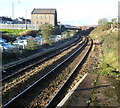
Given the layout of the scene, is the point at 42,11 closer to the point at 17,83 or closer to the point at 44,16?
the point at 44,16

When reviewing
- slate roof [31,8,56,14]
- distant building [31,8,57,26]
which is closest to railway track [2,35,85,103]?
distant building [31,8,57,26]

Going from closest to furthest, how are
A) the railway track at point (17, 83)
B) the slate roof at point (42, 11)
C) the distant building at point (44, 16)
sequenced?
the railway track at point (17, 83), the distant building at point (44, 16), the slate roof at point (42, 11)

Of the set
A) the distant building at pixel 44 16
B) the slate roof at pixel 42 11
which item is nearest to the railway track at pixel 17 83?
the distant building at pixel 44 16

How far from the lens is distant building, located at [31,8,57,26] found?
258ft

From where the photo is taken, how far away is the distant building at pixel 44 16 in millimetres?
78688

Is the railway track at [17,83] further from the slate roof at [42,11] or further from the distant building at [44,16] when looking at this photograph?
the slate roof at [42,11]

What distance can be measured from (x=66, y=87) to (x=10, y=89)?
2860 mm

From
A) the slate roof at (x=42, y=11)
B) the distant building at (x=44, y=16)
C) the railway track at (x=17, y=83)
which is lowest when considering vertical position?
the railway track at (x=17, y=83)

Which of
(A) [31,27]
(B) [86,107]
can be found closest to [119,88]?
(B) [86,107]

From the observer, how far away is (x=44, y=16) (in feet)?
263

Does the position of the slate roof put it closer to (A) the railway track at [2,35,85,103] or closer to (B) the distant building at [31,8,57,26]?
(B) the distant building at [31,8,57,26]

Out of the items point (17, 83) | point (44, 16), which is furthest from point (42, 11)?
point (17, 83)

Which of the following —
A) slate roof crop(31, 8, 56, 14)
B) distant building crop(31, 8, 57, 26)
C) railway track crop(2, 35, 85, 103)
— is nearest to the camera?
railway track crop(2, 35, 85, 103)

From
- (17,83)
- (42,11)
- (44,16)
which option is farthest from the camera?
(42,11)
